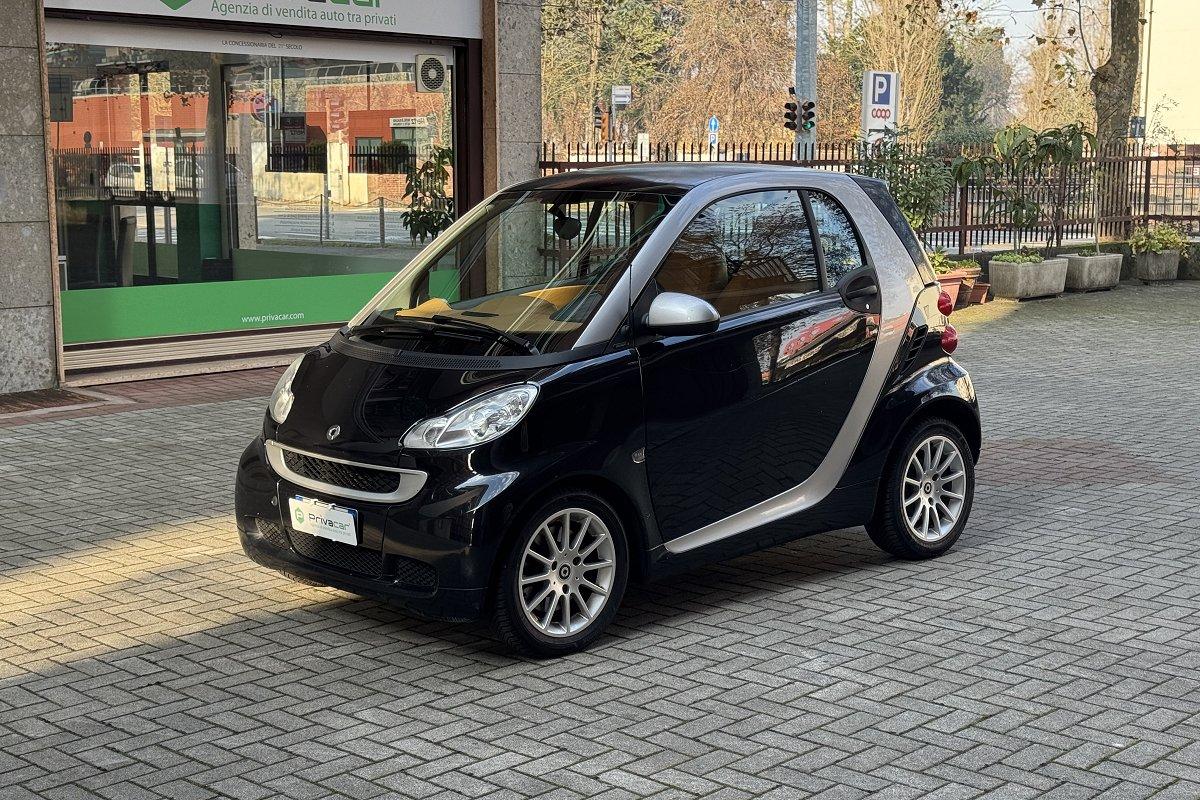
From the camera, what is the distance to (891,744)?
4.59m

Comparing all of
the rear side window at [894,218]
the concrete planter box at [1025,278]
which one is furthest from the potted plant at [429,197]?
the rear side window at [894,218]

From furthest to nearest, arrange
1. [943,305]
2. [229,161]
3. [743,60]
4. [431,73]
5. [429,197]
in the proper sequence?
[743,60], [429,197], [431,73], [229,161], [943,305]

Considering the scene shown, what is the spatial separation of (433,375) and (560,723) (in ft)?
4.63

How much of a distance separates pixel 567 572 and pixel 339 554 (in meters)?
0.83

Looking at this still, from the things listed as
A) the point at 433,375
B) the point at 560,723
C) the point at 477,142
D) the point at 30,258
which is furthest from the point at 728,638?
the point at 477,142

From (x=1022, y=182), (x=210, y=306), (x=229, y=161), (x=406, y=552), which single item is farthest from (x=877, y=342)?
(x=1022, y=182)

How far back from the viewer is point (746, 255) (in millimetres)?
6070

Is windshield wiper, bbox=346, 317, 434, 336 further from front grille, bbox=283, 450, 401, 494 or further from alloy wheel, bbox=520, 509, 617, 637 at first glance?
alloy wheel, bbox=520, 509, 617, 637

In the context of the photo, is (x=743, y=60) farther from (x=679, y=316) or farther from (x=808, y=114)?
(x=679, y=316)

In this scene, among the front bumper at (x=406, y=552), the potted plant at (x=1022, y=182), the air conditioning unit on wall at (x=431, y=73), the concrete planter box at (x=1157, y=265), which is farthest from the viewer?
the concrete planter box at (x=1157, y=265)

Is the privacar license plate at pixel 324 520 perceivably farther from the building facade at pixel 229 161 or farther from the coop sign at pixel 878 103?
the coop sign at pixel 878 103

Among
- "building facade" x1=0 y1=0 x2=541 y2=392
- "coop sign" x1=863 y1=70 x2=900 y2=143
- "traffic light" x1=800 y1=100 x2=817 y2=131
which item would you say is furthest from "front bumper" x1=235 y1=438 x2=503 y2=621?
"traffic light" x1=800 y1=100 x2=817 y2=131

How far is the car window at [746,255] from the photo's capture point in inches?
231

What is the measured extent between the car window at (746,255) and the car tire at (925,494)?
35.6 inches
